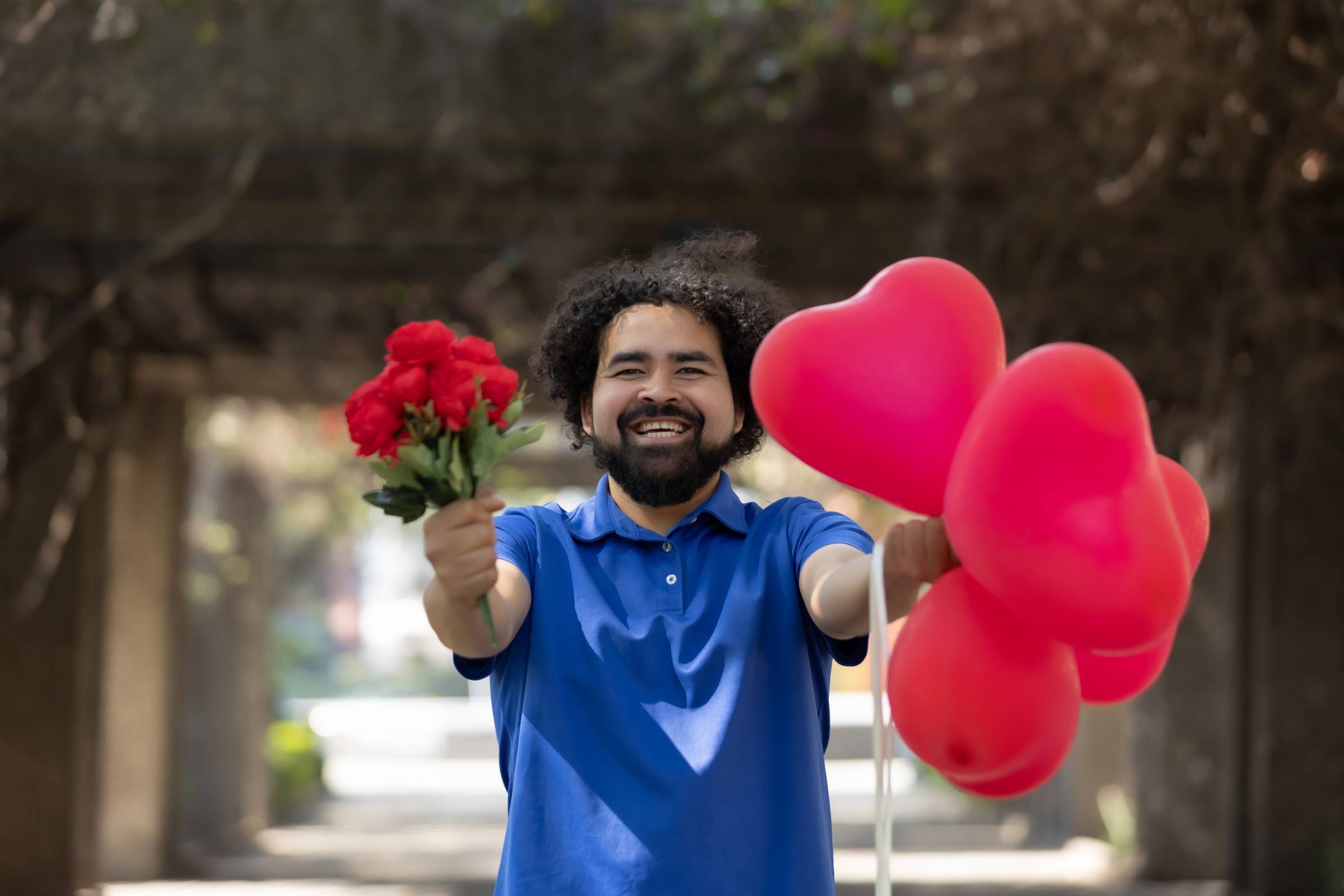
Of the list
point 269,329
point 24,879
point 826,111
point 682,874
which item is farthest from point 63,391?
point 682,874

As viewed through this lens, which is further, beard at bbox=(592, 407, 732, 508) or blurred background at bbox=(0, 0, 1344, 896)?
blurred background at bbox=(0, 0, 1344, 896)

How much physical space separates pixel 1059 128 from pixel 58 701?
17.8 ft

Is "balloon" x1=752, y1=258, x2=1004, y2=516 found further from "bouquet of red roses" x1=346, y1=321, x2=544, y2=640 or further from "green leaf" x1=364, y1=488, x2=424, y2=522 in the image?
"green leaf" x1=364, y1=488, x2=424, y2=522

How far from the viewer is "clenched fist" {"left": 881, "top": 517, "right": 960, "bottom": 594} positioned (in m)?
1.71

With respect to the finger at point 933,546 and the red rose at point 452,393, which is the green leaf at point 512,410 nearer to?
the red rose at point 452,393

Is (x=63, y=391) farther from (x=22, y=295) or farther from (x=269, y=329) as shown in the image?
(x=269, y=329)

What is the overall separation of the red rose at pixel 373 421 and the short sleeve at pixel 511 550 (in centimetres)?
29

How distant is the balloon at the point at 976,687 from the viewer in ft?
5.35

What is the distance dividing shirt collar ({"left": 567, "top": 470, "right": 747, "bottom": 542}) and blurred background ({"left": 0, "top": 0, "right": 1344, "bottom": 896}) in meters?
0.31

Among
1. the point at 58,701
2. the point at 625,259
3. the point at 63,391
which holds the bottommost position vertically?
the point at 58,701

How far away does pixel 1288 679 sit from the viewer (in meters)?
7.06

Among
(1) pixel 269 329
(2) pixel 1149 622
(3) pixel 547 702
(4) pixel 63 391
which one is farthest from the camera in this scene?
(1) pixel 269 329

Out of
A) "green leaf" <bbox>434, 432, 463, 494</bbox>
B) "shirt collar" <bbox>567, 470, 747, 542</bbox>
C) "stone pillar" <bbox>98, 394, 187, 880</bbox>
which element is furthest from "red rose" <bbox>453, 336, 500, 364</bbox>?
"stone pillar" <bbox>98, 394, 187, 880</bbox>

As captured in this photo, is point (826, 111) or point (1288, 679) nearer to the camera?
point (826, 111)
